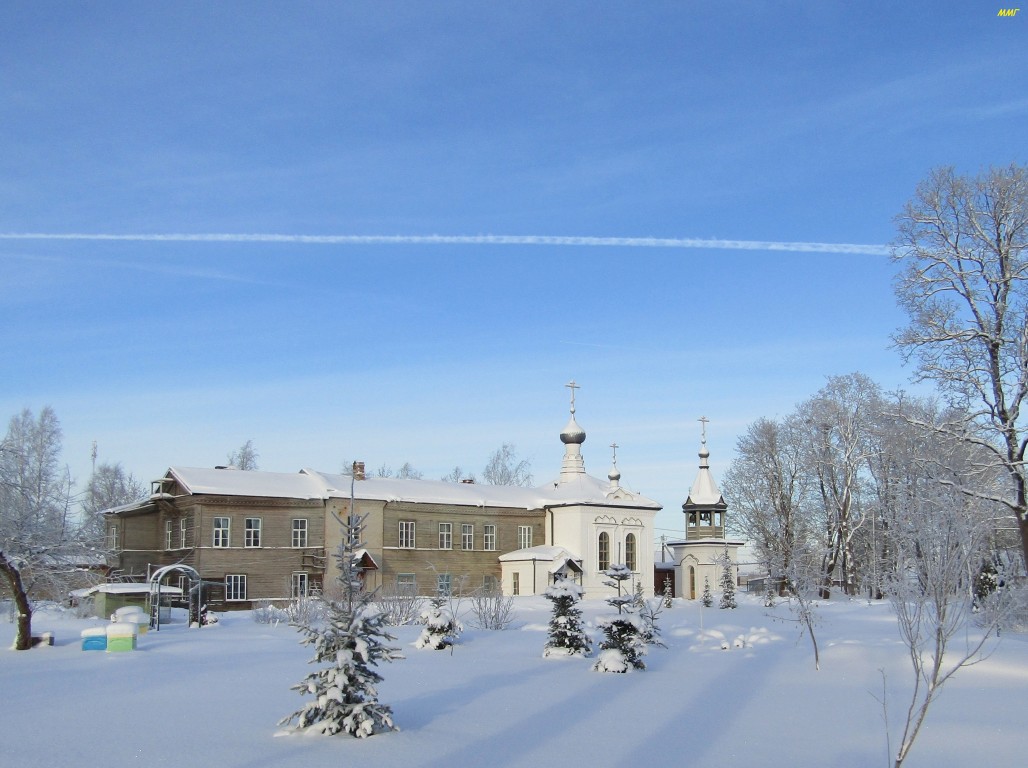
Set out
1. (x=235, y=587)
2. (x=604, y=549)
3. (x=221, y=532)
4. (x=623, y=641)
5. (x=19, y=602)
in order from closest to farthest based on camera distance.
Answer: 1. (x=623, y=641)
2. (x=19, y=602)
3. (x=235, y=587)
4. (x=221, y=532)
5. (x=604, y=549)

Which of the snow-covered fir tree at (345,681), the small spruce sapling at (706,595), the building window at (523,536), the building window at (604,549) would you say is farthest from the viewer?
the building window at (523,536)

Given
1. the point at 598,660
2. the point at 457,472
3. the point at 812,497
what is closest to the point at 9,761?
the point at 598,660

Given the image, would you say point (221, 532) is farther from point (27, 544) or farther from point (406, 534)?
point (27, 544)

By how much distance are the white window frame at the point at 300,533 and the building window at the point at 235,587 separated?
2450mm

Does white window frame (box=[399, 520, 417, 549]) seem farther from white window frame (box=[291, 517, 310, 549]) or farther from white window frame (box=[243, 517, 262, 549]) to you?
white window frame (box=[243, 517, 262, 549])

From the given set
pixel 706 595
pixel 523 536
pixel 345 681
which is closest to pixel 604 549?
pixel 523 536

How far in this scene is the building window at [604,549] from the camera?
44.1 metres

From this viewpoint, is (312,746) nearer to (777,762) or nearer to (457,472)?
(777,762)

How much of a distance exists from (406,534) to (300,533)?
478 cm

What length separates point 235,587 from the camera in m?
36.1

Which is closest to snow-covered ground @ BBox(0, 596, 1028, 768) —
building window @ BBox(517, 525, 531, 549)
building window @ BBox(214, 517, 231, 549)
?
building window @ BBox(214, 517, 231, 549)

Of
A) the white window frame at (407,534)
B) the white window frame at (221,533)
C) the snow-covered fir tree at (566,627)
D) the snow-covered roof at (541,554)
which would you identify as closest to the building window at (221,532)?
the white window frame at (221,533)

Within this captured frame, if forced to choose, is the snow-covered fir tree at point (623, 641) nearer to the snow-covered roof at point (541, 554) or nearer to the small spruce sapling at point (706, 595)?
the small spruce sapling at point (706, 595)

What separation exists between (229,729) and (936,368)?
16.5 metres
